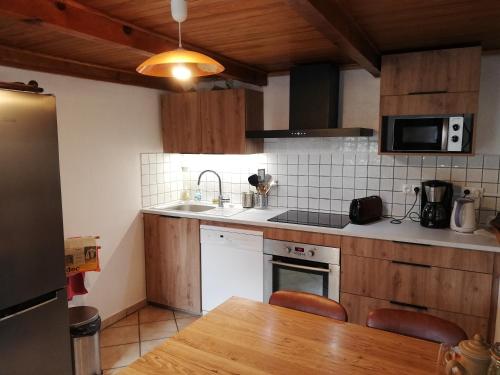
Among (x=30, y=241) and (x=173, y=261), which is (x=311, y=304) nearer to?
(x=30, y=241)

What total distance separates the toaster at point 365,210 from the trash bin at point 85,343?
1.96 meters

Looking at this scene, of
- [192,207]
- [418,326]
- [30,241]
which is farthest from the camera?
[192,207]

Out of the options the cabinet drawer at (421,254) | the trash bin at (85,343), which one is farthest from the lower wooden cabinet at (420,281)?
the trash bin at (85,343)

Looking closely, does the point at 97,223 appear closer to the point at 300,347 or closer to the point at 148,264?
the point at 148,264

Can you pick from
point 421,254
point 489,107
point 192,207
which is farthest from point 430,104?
point 192,207

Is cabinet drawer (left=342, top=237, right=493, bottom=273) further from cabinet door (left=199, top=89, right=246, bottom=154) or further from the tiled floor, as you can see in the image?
the tiled floor

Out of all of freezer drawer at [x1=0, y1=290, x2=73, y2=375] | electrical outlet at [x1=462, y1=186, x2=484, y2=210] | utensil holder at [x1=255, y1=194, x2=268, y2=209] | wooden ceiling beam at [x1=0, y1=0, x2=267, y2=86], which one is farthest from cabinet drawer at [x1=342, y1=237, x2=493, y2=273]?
freezer drawer at [x1=0, y1=290, x2=73, y2=375]

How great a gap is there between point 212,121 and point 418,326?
244 cm

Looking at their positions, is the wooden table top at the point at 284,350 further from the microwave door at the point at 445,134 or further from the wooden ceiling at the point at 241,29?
the microwave door at the point at 445,134

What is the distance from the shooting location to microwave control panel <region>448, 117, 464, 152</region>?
2.51 m

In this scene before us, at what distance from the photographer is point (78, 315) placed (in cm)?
255

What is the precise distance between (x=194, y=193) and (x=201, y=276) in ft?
3.28

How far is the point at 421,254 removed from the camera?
2.47 metres

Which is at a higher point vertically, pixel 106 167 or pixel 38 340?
pixel 106 167
